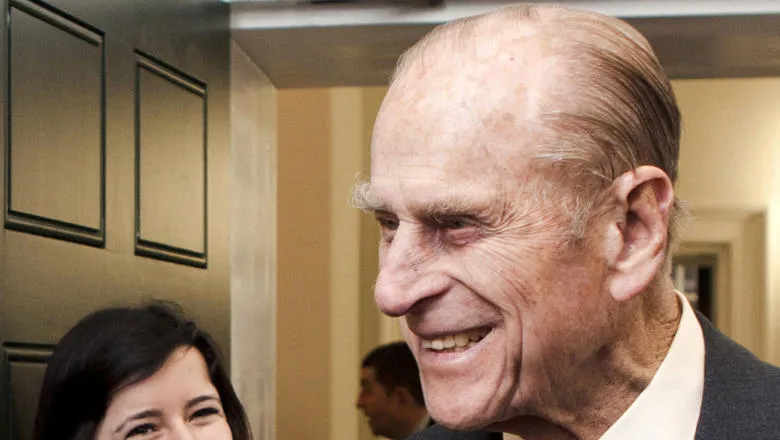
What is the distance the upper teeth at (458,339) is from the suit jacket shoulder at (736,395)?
0.21 m

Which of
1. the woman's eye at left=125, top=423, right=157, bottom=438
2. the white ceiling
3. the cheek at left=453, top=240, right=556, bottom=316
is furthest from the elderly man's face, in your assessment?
the white ceiling

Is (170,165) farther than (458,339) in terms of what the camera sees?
Yes

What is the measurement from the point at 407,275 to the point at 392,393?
3555mm

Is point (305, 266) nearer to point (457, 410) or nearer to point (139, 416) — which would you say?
point (139, 416)

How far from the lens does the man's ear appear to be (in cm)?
111

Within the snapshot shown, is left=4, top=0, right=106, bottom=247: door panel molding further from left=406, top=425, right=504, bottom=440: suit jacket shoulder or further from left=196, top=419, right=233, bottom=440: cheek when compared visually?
left=406, top=425, right=504, bottom=440: suit jacket shoulder

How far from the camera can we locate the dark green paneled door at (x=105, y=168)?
2.43m

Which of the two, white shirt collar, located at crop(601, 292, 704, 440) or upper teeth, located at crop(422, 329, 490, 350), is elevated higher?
upper teeth, located at crop(422, 329, 490, 350)

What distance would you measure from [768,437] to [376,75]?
10.5 ft

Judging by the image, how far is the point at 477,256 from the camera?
1.09 m

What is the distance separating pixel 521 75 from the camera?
1.10 metres

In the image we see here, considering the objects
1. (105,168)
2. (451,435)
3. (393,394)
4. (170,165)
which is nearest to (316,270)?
(393,394)

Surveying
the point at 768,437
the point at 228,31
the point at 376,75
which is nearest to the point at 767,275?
the point at 376,75

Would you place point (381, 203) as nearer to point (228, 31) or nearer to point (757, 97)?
point (228, 31)
